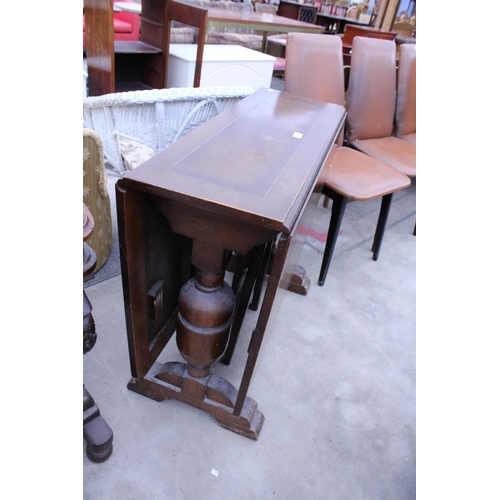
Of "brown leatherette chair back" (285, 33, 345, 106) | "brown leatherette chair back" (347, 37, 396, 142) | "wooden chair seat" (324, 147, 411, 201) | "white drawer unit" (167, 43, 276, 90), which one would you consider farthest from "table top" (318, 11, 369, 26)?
"wooden chair seat" (324, 147, 411, 201)

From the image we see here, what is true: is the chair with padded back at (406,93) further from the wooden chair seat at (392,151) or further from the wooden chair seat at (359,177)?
the wooden chair seat at (359,177)

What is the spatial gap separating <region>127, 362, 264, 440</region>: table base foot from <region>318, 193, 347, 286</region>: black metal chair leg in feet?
2.79

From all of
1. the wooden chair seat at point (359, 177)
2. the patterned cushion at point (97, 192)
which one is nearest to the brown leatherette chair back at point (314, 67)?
the wooden chair seat at point (359, 177)

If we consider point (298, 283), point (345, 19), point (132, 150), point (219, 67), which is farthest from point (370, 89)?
point (345, 19)

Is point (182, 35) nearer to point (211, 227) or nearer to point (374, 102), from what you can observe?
point (374, 102)

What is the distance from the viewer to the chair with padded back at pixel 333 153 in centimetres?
172

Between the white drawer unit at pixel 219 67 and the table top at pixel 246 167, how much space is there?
1.92 metres

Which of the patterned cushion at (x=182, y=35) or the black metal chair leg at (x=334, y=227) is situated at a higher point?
the patterned cushion at (x=182, y=35)

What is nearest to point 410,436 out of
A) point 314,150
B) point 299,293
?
point 299,293

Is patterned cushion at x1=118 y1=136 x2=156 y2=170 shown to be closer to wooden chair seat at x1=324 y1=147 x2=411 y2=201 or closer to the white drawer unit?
wooden chair seat at x1=324 y1=147 x2=411 y2=201

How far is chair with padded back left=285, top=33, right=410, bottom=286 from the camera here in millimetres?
1725

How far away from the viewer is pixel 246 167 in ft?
3.03

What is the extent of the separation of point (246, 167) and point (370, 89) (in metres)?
1.52

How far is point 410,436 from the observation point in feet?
4.40
